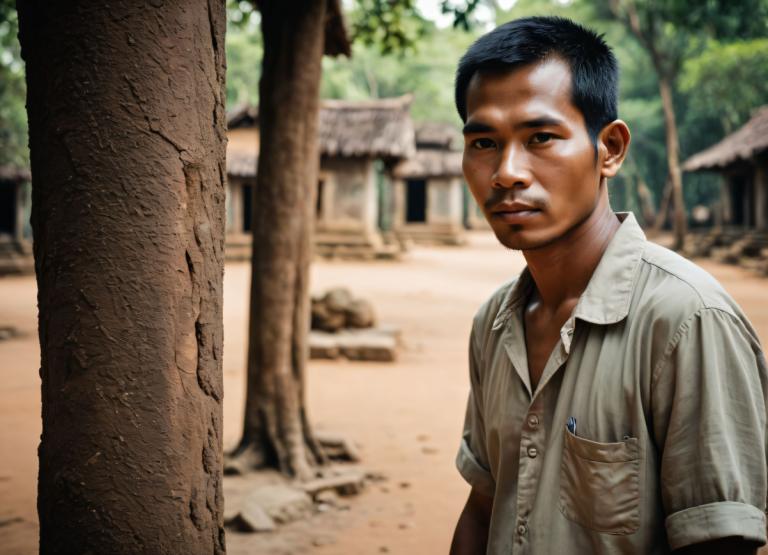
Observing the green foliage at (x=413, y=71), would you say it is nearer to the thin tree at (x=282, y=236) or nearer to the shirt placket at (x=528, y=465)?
the thin tree at (x=282, y=236)

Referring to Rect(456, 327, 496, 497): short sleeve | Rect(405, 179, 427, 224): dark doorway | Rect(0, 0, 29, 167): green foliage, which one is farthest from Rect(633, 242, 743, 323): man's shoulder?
Rect(405, 179, 427, 224): dark doorway

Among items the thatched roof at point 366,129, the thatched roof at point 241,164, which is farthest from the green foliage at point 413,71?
the thatched roof at point 241,164

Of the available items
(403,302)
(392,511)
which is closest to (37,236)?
(392,511)

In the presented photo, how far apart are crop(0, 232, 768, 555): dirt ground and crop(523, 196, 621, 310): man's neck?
7.93 feet

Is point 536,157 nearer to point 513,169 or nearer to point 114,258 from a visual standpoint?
point 513,169

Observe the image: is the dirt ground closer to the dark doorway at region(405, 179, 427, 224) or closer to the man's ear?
the man's ear

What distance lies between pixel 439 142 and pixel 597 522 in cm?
2790

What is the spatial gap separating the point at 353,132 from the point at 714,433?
66.1ft

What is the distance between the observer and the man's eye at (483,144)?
59.0 inches

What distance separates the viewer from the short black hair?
4.82 feet

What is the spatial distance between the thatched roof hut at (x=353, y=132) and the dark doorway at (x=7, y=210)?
21.8 ft

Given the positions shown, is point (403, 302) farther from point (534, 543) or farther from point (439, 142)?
point (439, 142)

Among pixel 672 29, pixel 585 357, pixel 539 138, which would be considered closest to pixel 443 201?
pixel 672 29

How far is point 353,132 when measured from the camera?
2066 centimetres
